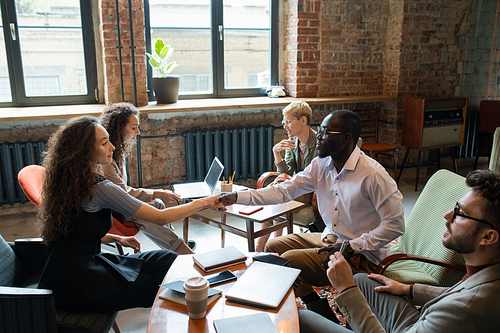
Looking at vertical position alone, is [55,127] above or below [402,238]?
above

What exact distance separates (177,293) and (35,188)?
1.49 metres

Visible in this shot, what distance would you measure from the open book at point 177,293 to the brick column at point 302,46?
3.90 m

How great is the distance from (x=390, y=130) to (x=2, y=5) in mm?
4790

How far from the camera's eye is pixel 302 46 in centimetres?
508

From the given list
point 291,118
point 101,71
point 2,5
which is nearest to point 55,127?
point 101,71

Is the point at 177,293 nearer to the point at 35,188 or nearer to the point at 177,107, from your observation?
the point at 35,188

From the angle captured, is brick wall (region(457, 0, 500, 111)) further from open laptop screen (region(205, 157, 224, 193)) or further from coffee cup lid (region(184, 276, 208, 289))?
coffee cup lid (region(184, 276, 208, 289))

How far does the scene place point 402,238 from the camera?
8.22 ft

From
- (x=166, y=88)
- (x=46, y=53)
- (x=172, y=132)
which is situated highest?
(x=46, y=53)

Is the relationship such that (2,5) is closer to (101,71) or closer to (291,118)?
(101,71)

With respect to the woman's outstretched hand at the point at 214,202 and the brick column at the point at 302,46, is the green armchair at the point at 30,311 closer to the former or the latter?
the woman's outstretched hand at the point at 214,202

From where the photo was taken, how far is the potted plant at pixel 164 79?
448 cm

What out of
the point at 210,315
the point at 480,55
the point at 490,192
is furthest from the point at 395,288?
the point at 480,55

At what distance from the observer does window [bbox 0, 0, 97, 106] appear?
4.31 meters
